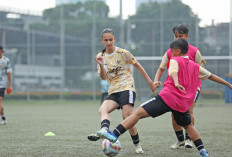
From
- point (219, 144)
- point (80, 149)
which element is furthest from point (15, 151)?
point (219, 144)

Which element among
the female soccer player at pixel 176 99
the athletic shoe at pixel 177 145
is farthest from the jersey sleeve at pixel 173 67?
the athletic shoe at pixel 177 145

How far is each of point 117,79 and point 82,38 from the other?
21523mm

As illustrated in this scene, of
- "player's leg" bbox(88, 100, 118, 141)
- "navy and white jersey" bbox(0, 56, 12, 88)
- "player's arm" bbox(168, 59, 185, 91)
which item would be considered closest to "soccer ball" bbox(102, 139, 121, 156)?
"player's leg" bbox(88, 100, 118, 141)

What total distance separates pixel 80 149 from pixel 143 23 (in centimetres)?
2068

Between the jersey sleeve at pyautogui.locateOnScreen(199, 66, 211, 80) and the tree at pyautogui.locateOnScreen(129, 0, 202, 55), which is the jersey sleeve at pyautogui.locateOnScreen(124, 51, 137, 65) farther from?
the tree at pyautogui.locateOnScreen(129, 0, 202, 55)

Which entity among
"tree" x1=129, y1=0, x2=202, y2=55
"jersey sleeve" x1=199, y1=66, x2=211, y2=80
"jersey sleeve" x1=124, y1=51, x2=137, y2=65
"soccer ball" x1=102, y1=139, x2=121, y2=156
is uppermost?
"tree" x1=129, y1=0, x2=202, y2=55

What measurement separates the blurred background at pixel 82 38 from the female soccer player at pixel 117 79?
18.4 m

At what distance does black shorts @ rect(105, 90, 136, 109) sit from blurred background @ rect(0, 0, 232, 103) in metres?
18.6

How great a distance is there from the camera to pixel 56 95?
26266mm

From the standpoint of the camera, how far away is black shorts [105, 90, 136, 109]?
18.9 ft

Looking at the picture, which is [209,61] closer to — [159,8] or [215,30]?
[215,30]

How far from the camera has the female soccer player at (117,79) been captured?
5758mm

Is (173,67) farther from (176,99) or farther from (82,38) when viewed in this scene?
(82,38)

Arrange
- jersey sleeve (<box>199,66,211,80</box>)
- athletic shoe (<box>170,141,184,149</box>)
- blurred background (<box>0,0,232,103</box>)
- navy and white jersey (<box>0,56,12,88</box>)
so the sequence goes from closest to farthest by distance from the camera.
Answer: jersey sleeve (<box>199,66,211,80</box>) < athletic shoe (<box>170,141,184,149</box>) < navy and white jersey (<box>0,56,12,88</box>) < blurred background (<box>0,0,232,103</box>)
